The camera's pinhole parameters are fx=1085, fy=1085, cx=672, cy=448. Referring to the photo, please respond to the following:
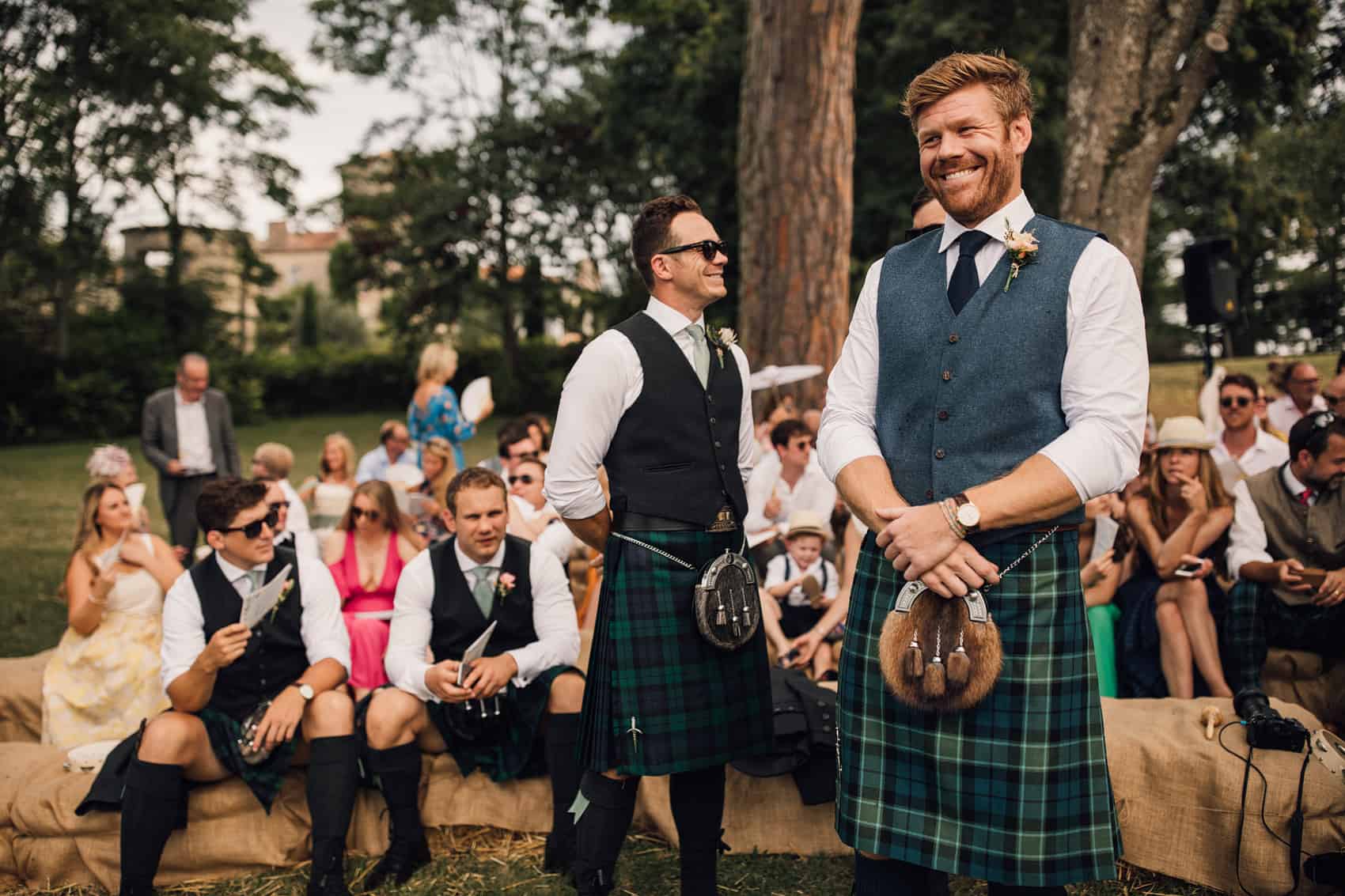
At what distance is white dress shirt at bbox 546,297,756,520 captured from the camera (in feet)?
7.80

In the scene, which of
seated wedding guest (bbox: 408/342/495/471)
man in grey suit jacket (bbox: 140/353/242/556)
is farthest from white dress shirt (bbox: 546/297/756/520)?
man in grey suit jacket (bbox: 140/353/242/556)

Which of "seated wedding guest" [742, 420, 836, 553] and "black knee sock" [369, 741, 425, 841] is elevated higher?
"seated wedding guest" [742, 420, 836, 553]

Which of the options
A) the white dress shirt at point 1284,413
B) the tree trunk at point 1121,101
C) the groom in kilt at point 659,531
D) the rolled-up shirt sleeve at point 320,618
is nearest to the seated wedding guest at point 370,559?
the rolled-up shirt sleeve at point 320,618

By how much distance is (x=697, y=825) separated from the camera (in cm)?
251

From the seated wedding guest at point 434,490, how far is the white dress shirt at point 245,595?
5.70ft

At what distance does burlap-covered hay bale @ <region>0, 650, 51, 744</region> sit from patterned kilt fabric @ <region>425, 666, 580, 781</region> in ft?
5.74

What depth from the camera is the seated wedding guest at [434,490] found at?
5.43 m

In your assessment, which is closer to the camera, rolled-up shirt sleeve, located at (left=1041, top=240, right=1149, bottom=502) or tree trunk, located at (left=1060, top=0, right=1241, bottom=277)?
rolled-up shirt sleeve, located at (left=1041, top=240, right=1149, bottom=502)

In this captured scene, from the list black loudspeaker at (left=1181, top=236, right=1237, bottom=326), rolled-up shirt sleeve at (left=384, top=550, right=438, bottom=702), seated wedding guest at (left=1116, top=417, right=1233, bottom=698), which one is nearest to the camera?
rolled-up shirt sleeve at (left=384, top=550, right=438, bottom=702)

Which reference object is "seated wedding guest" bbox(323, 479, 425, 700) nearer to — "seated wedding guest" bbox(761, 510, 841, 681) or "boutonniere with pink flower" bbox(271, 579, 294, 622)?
"boutonniere with pink flower" bbox(271, 579, 294, 622)

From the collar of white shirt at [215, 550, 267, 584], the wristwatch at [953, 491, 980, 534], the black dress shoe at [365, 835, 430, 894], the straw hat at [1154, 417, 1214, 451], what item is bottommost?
the black dress shoe at [365, 835, 430, 894]

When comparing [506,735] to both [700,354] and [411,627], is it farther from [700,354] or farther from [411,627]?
[700,354]

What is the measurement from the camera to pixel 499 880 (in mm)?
3090

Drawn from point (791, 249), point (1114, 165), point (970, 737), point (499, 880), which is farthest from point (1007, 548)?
point (1114, 165)
